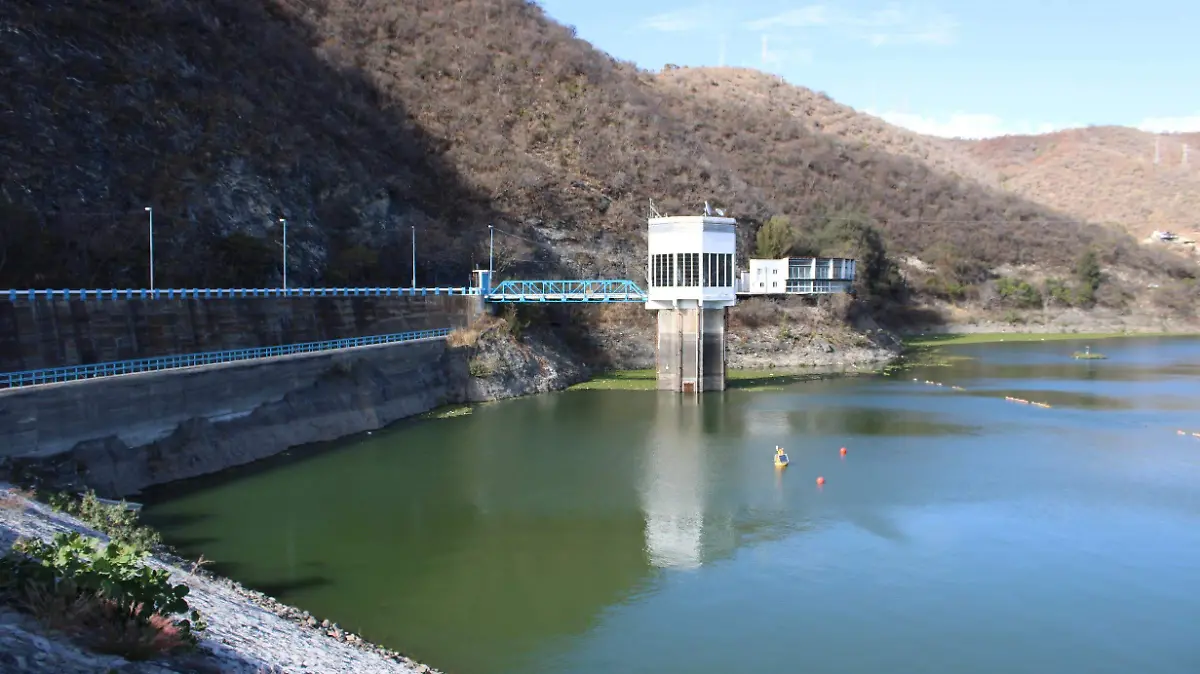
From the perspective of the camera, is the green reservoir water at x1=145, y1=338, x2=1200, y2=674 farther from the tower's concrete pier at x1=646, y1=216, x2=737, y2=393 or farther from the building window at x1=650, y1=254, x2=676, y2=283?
the building window at x1=650, y1=254, x2=676, y2=283

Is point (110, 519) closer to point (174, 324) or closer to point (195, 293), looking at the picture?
point (174, 324)

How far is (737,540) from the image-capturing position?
29516 millimetres

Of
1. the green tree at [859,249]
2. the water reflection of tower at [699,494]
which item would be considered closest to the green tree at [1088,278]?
the green tree at [859,249]

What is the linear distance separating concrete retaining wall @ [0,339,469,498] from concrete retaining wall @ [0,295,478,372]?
3.53 metres

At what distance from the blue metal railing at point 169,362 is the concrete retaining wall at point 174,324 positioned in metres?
0.76

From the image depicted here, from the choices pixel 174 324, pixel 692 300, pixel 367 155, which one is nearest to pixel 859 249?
pixel 692 300

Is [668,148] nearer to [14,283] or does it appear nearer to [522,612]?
[14,283]

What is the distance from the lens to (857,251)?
305 feet

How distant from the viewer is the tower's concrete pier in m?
60.9

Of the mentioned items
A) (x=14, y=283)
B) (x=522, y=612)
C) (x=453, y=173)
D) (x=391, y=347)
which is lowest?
(x=522, y=612)

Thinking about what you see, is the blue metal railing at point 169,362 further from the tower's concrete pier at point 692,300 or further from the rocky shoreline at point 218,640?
the tower's concrete pier at point 692,300

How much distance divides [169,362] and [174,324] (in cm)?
254

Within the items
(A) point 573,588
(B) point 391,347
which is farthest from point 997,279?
(A) point 573,588

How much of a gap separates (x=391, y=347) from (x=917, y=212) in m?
107
